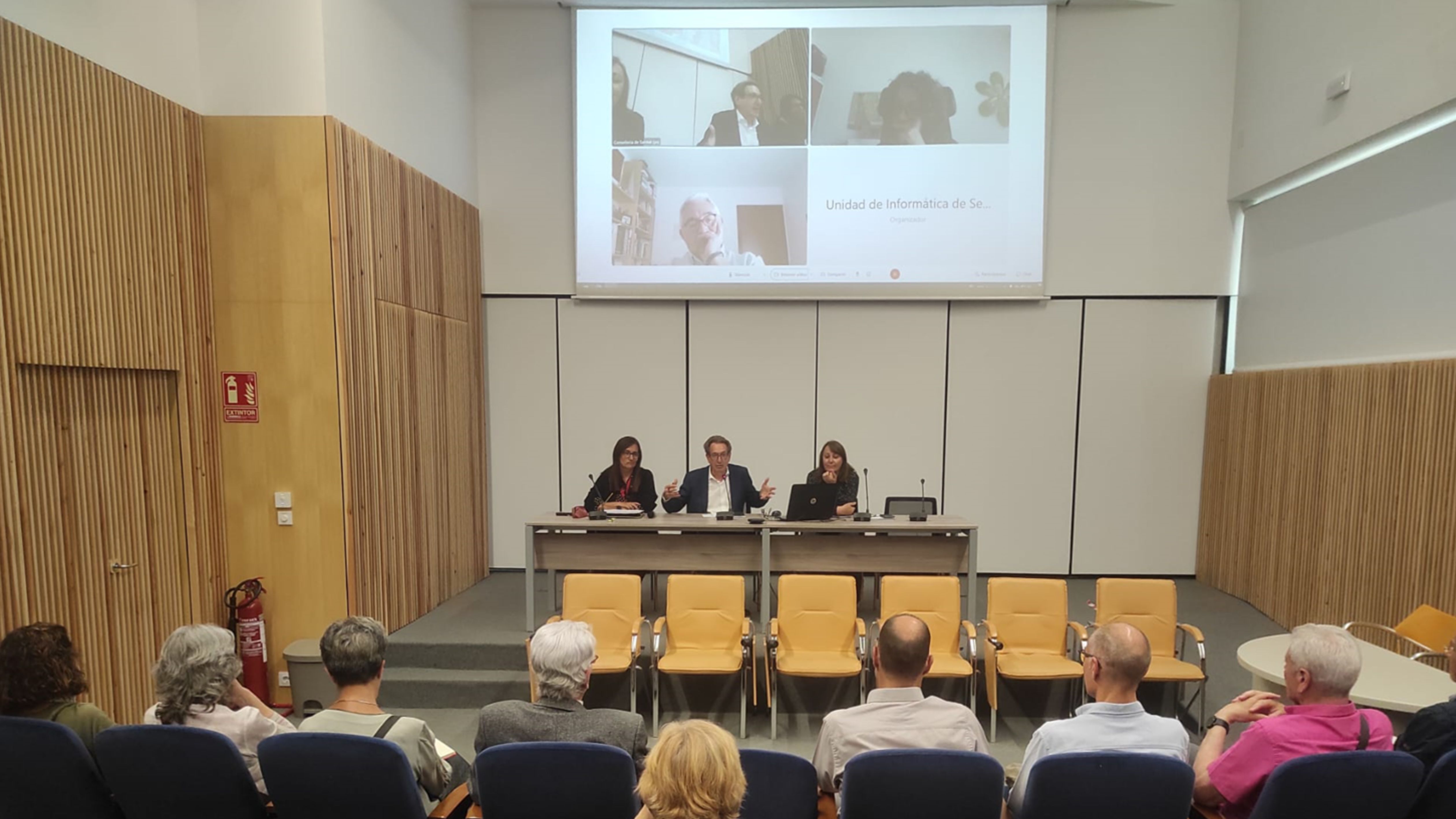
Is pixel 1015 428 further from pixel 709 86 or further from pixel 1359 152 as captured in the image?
pixel 709 86

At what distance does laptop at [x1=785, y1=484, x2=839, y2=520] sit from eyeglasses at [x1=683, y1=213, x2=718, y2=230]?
2.74m

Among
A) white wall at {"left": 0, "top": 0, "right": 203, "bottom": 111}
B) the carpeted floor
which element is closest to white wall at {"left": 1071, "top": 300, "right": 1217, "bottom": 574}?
the carpeted floor

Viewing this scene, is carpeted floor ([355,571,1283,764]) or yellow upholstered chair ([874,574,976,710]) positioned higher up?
yellow upholstered chair ([874,574,976,710])

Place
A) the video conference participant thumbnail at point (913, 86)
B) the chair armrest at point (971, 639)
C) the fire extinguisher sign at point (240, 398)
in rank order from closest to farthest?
1. the chair armrest at point (971, 639)
2. the fire extinguisher sign at point (240, 398)
3. the video conference participant thumbnail at point (913, 86)

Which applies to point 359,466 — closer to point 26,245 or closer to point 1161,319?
point 26,245

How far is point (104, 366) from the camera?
136 inches

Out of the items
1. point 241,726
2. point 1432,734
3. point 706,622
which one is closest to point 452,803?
point 241,726

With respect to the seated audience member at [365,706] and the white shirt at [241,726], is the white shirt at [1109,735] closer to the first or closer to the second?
the seated audience member at [365,706]

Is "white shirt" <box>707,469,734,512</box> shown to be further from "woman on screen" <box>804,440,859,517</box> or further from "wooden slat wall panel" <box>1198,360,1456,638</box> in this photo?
"wooden slat wall panel" <box>1198,360,1456,638</box>

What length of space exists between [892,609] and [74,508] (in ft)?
14.2

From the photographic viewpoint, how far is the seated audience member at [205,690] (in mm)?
2123

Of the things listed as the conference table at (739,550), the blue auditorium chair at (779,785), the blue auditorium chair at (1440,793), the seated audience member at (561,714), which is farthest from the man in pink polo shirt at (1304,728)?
the conference table at (739,550)

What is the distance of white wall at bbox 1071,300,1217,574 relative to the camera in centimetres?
618

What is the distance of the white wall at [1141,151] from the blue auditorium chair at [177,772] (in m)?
6.45
